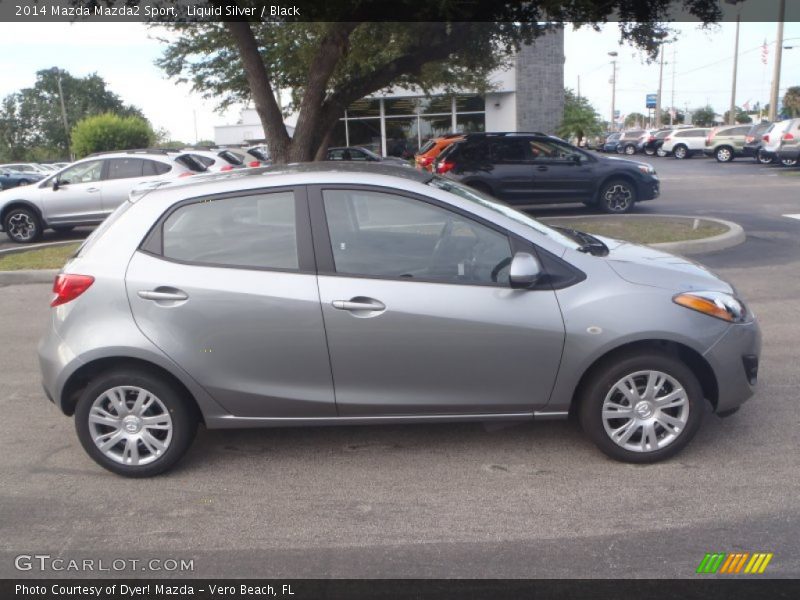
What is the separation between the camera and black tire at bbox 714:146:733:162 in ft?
114

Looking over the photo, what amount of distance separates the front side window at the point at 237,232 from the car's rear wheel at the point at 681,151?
40.2m

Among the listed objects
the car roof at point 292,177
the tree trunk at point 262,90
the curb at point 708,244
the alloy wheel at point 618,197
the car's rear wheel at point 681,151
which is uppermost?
the tree trunk at point 262,90

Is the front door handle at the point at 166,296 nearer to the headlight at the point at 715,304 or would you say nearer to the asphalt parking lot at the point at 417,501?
the asphalt parking lot at the point at 417,501

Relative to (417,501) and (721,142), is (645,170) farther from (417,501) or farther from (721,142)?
(721,142)

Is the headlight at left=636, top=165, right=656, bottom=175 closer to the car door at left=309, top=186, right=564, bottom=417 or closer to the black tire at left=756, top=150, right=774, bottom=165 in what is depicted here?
the car door at left=309, top=186, right=564, bottom=417

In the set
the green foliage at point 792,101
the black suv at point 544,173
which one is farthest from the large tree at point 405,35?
the green foliage at point 792,101

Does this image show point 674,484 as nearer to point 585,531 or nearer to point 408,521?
point 585,531

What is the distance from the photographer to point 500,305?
434cm

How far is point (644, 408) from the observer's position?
4445 mm

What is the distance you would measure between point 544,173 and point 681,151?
2909 cm

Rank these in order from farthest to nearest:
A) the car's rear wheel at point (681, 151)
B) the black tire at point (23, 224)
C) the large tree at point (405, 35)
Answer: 1. the car's rear wheel at point (681, 151)
2. the black tire at point (23, 224)
3. the large tree at point (405, 35)

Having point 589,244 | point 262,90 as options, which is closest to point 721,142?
point 262,90

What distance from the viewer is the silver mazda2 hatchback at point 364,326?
4.34 meters

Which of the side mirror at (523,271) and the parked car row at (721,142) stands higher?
the side mirror at (523,271)
